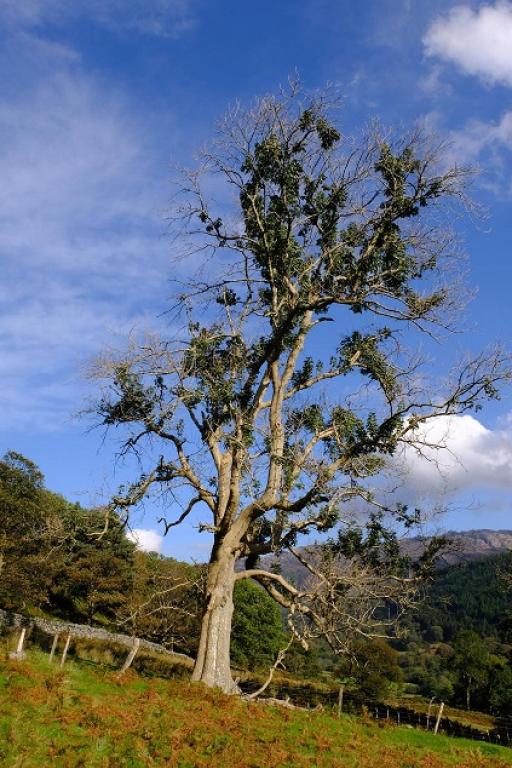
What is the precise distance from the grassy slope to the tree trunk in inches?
59.9

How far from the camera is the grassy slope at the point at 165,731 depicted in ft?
27.3

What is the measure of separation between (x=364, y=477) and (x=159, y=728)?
9.85 m

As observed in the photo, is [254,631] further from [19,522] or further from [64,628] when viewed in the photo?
[19,522]

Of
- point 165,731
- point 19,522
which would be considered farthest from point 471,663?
point 165,731

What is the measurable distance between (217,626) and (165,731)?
6477 mm

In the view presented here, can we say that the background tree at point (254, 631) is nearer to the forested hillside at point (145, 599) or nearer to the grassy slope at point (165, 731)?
the forested hillside at point (145, 599)

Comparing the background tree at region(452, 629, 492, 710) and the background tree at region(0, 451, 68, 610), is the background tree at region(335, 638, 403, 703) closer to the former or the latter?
the background tree at region(452, 629, 492, 710)

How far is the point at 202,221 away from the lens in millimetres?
19344

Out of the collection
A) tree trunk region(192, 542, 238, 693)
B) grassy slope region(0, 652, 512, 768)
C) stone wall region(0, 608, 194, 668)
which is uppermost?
tree trunk region(192, 542, 238, 693)

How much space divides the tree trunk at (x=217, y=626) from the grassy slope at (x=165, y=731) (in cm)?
152

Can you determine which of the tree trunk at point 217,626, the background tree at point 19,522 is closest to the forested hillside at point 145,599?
the background tree at point 19,522

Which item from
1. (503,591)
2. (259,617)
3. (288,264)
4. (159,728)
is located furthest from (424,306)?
(259,617)

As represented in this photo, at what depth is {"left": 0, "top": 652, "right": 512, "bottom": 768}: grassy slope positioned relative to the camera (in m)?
8.34

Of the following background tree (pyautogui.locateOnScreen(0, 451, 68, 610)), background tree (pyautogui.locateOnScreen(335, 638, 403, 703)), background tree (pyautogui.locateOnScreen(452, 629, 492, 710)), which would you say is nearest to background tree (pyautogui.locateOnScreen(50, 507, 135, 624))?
background tree (pyautogui.locateOnScreen(0, 451, 68, 610))
